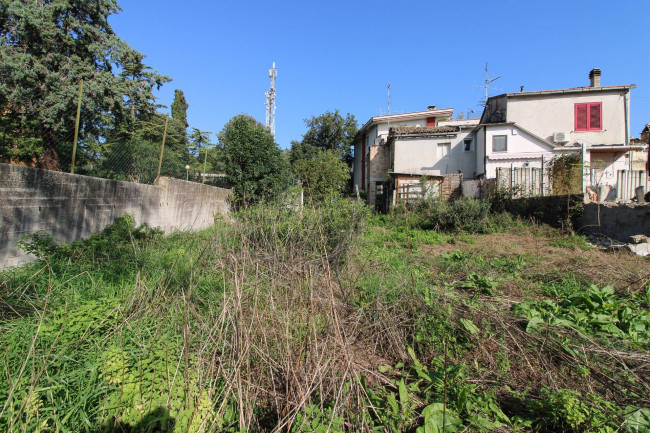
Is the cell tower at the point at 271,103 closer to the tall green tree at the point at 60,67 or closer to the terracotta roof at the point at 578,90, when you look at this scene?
the tall green tree at the point at 60,67

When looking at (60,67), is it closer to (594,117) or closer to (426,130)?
(426,130)

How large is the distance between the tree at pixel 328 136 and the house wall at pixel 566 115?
13326 mm

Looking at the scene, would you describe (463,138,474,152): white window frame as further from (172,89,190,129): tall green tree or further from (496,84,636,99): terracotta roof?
(172,89,190,129): tall green tree

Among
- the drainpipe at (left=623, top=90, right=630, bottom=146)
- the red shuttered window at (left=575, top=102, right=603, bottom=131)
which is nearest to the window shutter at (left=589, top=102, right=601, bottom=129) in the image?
the red shuttered window at (left=575, top=102, right=603, bottom=131)

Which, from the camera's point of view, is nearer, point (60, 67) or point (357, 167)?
point (60, 67)

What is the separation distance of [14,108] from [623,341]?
53.2 feet

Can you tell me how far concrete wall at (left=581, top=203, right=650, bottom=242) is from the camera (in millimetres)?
6410

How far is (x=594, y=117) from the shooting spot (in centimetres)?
1600

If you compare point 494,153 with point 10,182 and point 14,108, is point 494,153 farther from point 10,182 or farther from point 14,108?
point 14,108

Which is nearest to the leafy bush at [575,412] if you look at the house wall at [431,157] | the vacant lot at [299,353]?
the vacant lot at [299,353]

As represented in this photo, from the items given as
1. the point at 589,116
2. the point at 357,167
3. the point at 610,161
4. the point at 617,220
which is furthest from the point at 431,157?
the point at 617,220

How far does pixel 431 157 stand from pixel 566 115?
7.27 m

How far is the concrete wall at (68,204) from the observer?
354 cm

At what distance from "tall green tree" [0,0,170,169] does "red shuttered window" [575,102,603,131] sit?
21616 millimetres
